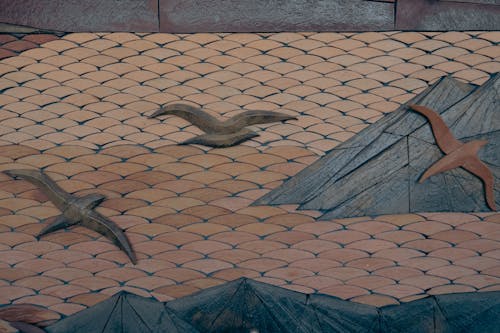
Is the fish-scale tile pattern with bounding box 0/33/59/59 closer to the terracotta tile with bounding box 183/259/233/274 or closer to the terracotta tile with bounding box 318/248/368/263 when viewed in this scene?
the terracotta tile with bounding box 183/259/233/274

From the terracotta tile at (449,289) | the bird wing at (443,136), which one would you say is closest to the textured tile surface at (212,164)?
the terracotta tile at (449,289)

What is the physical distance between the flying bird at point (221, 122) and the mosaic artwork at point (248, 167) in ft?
0.03

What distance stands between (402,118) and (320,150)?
1.48 ft

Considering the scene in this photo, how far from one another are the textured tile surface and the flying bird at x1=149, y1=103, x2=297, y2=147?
0.05 metres

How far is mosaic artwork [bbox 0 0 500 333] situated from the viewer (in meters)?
4.13

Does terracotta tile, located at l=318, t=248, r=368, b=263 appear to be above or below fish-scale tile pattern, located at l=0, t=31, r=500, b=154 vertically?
below

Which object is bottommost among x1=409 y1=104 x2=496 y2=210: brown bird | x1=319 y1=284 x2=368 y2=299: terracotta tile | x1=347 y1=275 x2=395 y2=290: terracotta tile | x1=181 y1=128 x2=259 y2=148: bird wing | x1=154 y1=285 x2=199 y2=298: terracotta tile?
x1=154 y1=285 x2=199 y2=298: terracotta tile

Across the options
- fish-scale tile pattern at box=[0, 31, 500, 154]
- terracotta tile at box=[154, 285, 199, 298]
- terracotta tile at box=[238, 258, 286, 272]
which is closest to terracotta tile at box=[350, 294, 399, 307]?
terracotta tile at box=[238, 258, 286, 272]

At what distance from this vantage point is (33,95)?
18.4 feet

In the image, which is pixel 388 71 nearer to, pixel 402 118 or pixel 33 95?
pixel 402 118

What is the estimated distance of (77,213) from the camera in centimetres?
473

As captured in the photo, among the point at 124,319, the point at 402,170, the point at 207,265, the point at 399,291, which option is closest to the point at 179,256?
the point at 207,265

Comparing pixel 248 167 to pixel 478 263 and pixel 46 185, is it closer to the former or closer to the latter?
pixel 46 185

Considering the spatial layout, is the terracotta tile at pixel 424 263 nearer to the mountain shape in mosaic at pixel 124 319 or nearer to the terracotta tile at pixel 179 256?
the terracotta tile at pixel 179 256
